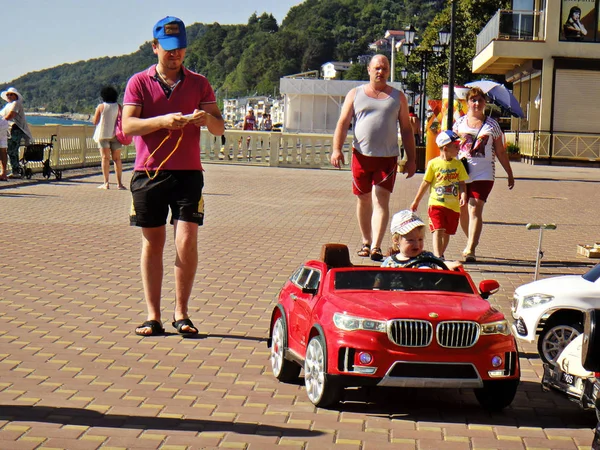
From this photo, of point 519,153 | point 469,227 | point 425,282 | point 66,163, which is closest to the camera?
point 425,282

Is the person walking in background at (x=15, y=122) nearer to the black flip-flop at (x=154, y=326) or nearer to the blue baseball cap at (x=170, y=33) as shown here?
the blue baseball cap at (x=170, y=33)

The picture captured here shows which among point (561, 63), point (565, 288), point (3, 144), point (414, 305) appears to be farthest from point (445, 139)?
point (561, 63)

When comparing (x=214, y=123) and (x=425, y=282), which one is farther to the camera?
(x=214, y=123)

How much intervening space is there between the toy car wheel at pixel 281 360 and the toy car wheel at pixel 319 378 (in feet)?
1.15

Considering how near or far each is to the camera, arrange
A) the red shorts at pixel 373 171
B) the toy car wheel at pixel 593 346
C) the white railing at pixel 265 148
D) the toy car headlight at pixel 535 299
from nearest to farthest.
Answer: the toy car wheel at pixel 593 346, the toy car headlight at pixel 535 299, the red shorts at pixel 373 171, the white railing at pixel 265 148

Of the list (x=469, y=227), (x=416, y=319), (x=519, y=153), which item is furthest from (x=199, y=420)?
(x=519, y=153)

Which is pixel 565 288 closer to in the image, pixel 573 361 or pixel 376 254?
pixel 573 361

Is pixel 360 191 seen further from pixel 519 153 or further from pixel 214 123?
pixel 519 153

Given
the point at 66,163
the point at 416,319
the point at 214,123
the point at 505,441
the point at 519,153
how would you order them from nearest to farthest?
the point at 505,441, the point at 416,319, the point at 214,123, the point at 66,163, the point at 519,153

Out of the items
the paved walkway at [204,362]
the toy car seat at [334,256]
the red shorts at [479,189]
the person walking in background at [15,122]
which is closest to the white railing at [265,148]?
the person walking in background at [15,122]

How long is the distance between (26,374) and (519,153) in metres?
42.1

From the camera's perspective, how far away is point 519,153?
152ft

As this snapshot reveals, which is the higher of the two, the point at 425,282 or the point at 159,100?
the point at 159,100

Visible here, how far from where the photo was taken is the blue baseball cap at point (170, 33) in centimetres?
723
